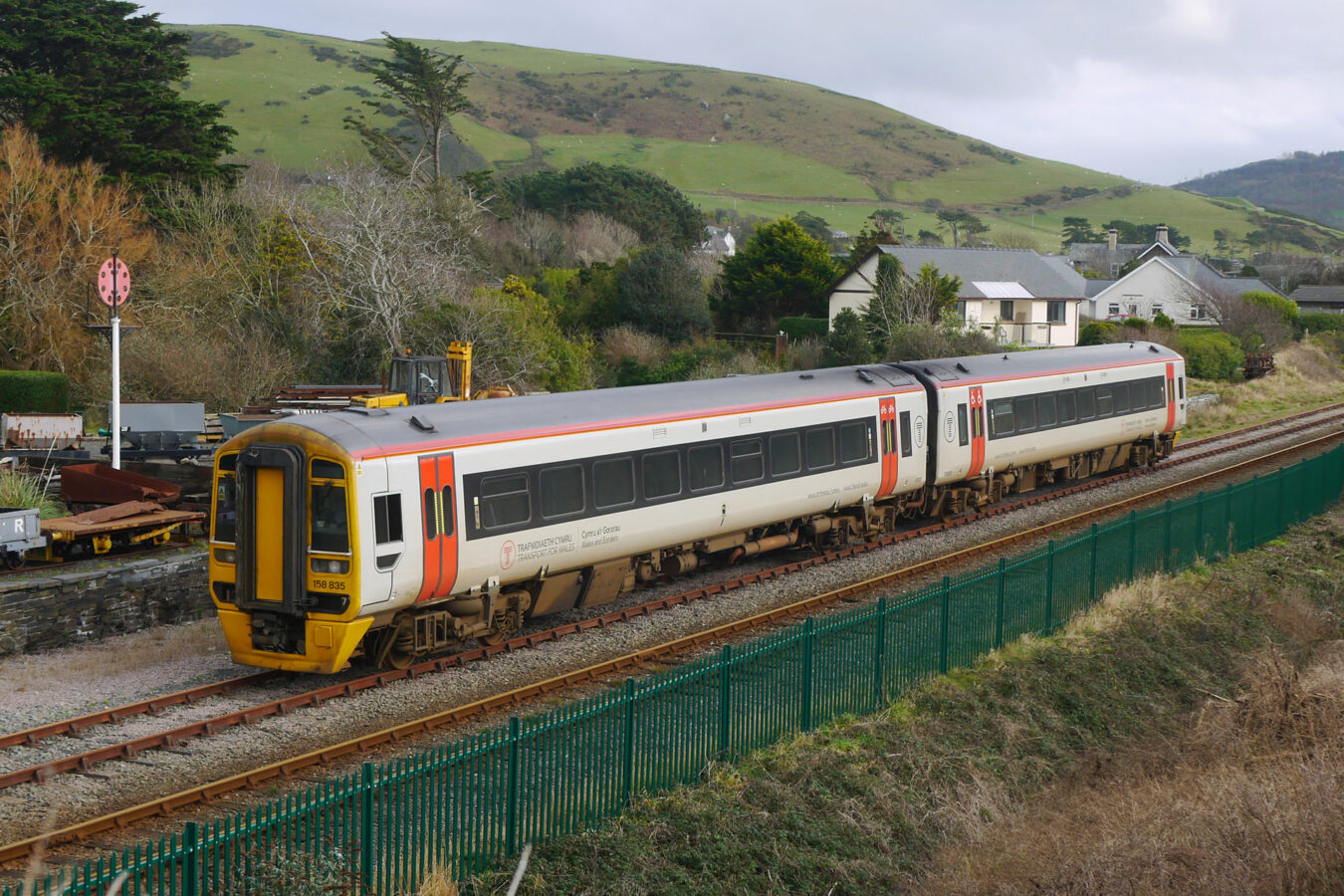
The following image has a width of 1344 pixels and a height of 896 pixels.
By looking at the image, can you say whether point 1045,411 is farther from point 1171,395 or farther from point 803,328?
point 803,328

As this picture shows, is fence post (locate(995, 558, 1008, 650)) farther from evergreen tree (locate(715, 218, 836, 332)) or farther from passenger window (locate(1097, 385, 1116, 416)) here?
evergreen tree (locate(715, 218, 836, 332))

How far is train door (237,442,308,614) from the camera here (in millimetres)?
13336

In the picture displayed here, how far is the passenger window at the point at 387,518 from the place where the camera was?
1331 cm

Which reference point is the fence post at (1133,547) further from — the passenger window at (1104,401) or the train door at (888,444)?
the passenger window at (1104,401)

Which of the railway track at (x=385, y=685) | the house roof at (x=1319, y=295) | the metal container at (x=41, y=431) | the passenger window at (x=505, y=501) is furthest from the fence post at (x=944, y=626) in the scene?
the house roof at (x=1319, y=295)

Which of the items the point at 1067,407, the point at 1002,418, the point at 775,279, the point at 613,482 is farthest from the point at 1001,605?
the point at 775,279

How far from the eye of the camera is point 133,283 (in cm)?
3878

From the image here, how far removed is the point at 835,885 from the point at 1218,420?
117ft

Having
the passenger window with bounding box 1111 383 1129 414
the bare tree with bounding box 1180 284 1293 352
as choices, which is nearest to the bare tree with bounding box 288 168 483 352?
the passenger window with bounding box 1111 383 1129 414

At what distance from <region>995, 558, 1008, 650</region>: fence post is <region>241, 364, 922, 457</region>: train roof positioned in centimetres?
470

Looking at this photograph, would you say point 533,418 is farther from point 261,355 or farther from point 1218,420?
point 1218,420

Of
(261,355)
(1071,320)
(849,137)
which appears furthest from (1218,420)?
(849,137)

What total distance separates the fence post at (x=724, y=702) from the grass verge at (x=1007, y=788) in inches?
9.5

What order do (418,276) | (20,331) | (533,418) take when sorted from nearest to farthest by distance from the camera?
1. (533,418)
2. (20,331)
3. (418,276)
